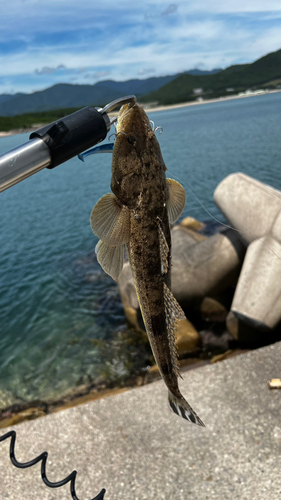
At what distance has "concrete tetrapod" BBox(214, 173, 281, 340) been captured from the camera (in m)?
7.39

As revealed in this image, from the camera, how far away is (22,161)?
1241 millimetres

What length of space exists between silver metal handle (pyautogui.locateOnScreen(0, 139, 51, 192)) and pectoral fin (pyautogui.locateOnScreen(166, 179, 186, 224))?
55cm

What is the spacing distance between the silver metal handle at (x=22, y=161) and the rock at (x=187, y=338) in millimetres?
7877

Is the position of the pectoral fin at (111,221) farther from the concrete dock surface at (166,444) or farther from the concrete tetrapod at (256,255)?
the concrete tetrapod at (256,255)

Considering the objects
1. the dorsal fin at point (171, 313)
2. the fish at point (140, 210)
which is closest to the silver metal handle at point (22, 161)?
the fish at point (140, 210)

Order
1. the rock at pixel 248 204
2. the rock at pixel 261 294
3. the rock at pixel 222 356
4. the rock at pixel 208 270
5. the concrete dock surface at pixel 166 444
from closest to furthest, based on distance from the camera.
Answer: the concrete dock surface at pixel 166 444
the rock at pixel 261 294
the rock at pixel 222 356
the rock at pixel 248 204
the rock at pixel 208 270

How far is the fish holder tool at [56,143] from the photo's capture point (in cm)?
123

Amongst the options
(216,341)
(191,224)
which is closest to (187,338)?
(216,341)

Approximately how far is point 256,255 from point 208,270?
153cm

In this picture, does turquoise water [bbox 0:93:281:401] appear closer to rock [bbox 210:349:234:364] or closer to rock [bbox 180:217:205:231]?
rock [bbox 180:217:205:231]

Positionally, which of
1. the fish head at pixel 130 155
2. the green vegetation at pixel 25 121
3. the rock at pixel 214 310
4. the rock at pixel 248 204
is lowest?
the rock at pixel 214 310

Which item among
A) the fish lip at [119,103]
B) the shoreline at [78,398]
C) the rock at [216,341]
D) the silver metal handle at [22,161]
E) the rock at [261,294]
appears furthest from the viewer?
the rock at [216,341]

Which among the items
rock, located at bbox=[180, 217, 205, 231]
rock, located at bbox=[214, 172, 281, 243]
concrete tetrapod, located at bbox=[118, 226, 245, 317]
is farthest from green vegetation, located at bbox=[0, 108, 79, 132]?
concrete tetrapod, located at bbox=[118, 226, 245, 317]

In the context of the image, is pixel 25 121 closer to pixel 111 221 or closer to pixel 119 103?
pixel 119 103
